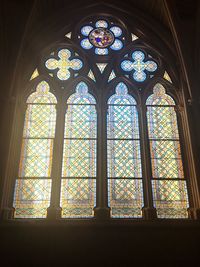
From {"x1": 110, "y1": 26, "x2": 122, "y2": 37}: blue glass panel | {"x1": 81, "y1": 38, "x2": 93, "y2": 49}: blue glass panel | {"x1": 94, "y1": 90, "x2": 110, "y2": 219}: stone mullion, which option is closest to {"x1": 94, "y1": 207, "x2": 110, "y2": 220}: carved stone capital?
{"x1": 94, "y1": 90, "x2": 110, "y2": 219}: stone mullion

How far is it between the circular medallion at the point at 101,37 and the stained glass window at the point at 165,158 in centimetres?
172

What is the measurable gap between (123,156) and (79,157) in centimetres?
92

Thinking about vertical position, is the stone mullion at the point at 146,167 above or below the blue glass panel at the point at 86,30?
below

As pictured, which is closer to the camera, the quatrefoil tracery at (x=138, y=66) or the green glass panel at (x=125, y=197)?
the green glass panel at (x=125, y=197)

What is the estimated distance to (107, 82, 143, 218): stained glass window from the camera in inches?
303

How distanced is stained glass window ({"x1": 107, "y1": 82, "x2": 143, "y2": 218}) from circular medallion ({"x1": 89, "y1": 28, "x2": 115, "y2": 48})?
1250mm

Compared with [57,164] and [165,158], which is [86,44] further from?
[165,158]

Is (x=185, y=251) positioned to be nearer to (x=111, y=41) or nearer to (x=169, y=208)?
(x=169, y=208)

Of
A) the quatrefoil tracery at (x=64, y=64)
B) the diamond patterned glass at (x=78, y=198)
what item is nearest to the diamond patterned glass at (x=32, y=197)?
the diamond patterned glass at (x=78, y=198)

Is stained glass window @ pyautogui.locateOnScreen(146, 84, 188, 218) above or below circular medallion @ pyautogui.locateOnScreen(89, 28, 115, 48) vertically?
below

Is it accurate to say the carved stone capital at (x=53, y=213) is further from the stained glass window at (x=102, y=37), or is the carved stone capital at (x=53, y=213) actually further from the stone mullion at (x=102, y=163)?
the stained glass window at (x=102, y=37)

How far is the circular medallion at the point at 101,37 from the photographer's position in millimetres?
9754

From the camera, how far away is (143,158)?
8125 millimetres

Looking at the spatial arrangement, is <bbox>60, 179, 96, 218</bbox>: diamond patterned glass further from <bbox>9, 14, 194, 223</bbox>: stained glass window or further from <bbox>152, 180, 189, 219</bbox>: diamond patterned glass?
<bbox>152, 180, 189, 219</bbox>: diamond patterned glass
